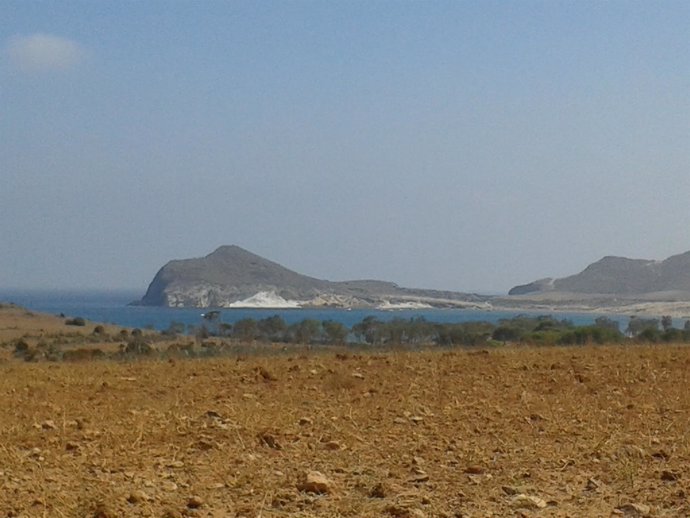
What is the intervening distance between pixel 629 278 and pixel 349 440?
170 m

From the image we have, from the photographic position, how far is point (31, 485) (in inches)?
247

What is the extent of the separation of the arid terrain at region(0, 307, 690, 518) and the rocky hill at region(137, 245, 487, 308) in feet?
385

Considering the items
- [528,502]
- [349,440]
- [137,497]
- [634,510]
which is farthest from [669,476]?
[137,497]

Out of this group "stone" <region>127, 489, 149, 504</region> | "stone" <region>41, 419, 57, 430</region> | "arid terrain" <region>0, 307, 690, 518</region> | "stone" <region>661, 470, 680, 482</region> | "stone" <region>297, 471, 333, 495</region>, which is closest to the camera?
"stone" <region>127, 489, 149, 504</region>

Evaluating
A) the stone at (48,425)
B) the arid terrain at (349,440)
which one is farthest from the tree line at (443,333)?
the stone at (48,425)

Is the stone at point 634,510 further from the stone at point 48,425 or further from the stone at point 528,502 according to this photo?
the stone at point 48,425

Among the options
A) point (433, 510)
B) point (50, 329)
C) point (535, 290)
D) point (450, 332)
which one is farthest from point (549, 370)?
point (535, 290)

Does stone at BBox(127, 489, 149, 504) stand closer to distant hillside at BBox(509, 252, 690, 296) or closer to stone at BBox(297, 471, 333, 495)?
stone at BBox(297, 471, 333, 495)

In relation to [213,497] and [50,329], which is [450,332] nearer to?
[50,329]

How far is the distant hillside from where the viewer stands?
15938 cm

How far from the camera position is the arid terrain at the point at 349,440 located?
6219 mm

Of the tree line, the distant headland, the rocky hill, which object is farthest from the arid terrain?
the rocky hill

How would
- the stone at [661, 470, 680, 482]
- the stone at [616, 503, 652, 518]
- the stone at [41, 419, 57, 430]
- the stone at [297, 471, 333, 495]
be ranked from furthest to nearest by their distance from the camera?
the stone at [41, 419, 57, 430] < the stone at [661, 470, 680, 482] < the stone at [297, 471, 333, 495] < the stone at [616, 503, 652, 518]

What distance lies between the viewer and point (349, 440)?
813cm
